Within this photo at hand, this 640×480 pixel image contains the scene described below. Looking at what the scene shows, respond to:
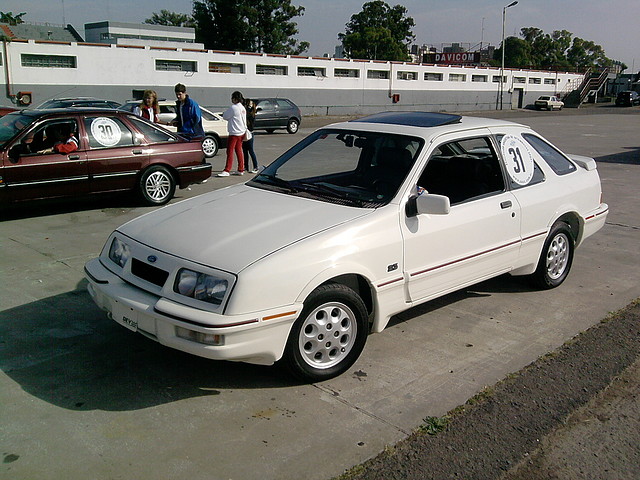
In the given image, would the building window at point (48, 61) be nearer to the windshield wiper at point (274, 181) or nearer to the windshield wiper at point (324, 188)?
the windshield wiper at point (274, 181)

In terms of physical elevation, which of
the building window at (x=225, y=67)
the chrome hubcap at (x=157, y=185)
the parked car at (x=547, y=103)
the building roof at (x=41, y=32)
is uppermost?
the building roof at (x=41, y=32)

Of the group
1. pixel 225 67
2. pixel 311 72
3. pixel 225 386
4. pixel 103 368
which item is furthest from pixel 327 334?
pixel 311 72

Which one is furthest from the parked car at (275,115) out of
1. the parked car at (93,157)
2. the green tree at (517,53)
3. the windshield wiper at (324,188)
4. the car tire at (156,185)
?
the green tree at (517,53)

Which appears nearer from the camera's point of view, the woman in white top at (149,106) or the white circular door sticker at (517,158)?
the white circular door sticker at (517,158)

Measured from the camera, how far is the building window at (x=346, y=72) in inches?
1780

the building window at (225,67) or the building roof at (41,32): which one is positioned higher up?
the building roof at (41,32)

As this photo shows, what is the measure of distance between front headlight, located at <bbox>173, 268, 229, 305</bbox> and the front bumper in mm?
89

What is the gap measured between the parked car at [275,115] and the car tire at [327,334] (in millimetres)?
21036

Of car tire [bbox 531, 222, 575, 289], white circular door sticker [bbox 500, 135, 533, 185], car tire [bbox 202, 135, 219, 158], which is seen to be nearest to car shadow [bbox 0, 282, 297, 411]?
white circular door sticker [bbox 500, 135, 533, 185]

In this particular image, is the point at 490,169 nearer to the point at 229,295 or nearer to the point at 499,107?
the point at 229,295

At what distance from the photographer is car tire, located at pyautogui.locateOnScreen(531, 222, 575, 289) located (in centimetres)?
571

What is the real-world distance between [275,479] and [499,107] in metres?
60.7

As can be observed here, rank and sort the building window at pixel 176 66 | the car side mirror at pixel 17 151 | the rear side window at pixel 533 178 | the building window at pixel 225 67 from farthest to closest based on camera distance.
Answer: the building window at pixel 225 67 → the building window at pixel 176 66 → the car side mirror at pixel 17 151 → the rear side window at pixel 533 178

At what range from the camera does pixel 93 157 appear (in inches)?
343
